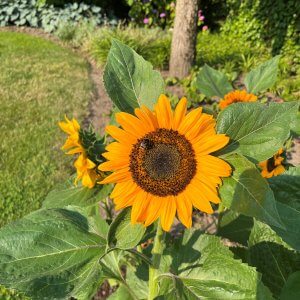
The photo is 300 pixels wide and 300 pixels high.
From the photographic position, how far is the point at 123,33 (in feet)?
26.3

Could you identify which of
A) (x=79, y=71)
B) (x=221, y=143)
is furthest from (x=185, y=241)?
(x=79, y=71)

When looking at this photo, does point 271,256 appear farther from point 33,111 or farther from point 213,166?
point 33,111

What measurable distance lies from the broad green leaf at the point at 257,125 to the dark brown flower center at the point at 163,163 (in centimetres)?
11

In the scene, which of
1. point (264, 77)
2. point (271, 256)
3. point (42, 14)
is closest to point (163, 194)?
point (271, 256)

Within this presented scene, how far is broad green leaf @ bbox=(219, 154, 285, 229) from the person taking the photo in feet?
3.19

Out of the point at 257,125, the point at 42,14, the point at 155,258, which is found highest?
the point at 257,125

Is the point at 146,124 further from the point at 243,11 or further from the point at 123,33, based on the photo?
the point at 243,11

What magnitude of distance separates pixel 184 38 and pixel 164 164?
17.7ft

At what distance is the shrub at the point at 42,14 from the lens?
9.44 m

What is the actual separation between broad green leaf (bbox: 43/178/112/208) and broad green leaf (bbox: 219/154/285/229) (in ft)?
1.29

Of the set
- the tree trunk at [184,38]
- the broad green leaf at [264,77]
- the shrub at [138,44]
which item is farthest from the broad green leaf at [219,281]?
the shrub at [138,44]

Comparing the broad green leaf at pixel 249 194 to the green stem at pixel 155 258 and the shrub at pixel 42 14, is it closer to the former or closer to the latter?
the green stem at pixel 155 258

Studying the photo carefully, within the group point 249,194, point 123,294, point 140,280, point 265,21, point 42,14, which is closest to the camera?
point 249,194

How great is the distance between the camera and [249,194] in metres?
1.00
